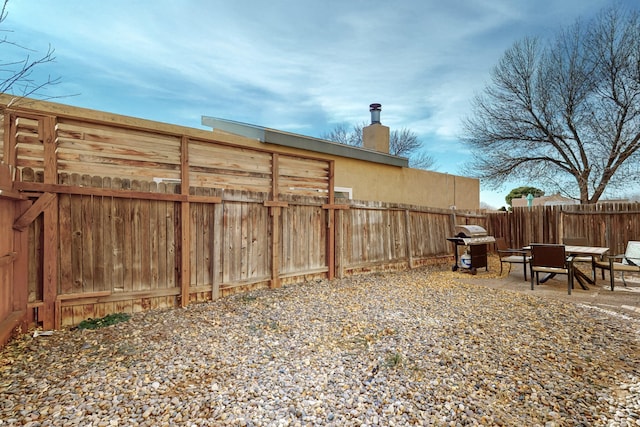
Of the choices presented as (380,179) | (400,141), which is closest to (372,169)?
(380,179)

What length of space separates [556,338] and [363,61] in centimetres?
897

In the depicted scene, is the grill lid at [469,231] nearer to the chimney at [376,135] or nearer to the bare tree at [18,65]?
the chimney at [376,135]

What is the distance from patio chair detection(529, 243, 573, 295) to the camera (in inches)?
215

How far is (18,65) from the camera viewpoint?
2.95m

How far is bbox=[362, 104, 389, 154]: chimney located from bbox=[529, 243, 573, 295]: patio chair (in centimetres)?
633

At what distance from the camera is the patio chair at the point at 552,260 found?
5457 millimetres

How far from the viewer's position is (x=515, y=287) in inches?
236

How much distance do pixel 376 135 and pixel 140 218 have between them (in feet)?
28.7

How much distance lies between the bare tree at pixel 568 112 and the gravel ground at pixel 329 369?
10.8 m

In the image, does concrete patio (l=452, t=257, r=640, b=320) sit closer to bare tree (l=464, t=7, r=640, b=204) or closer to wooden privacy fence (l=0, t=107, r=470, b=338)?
wooden privacy fence (l=0, t=107, r=470, b=338)

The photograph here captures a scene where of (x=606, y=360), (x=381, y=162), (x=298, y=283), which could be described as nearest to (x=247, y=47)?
(x=381, y=162)

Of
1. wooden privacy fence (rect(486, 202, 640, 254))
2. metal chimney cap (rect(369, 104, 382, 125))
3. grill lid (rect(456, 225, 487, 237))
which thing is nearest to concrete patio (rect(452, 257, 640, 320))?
grill lid (rect(456, 225, 487, 237))

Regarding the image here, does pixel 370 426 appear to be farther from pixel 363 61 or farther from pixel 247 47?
pixel 363 61

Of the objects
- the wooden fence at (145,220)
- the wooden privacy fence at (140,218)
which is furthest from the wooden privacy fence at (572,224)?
the wooden privacy fence at (140,218)
